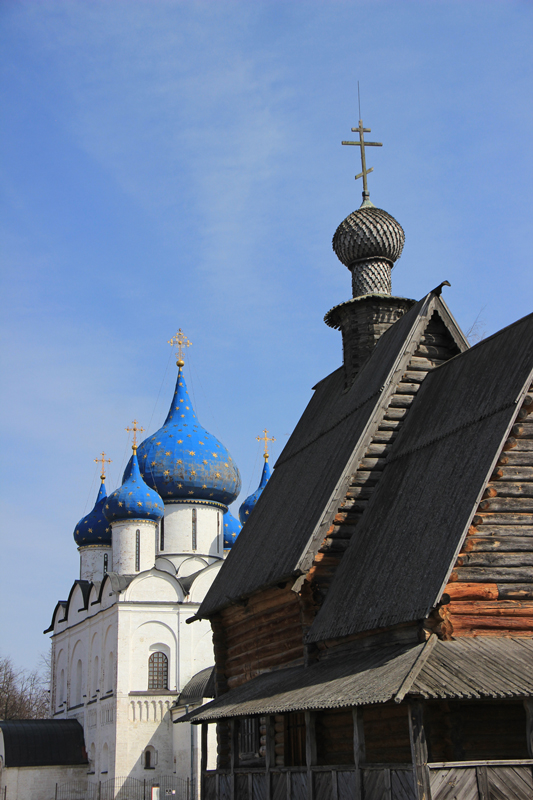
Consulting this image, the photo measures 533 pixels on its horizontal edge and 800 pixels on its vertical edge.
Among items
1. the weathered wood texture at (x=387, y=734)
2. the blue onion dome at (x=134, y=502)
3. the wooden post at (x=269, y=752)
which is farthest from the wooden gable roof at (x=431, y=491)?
the blue onion dome at (x=134, y=502)

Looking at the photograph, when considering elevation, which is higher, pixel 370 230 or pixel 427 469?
pixel 370 230

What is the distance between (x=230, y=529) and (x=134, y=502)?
7.32 meters

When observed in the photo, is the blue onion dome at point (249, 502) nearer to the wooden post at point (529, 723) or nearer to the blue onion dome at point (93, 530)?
the blue onion dome at point (93, 530)

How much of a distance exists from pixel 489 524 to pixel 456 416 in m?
1.76

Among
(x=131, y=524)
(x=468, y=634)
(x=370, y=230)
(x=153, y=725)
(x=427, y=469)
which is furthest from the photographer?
(x=131, y=524)

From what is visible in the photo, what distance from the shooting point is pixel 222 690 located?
15.5m

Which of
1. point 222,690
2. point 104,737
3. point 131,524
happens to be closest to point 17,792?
point 104,737

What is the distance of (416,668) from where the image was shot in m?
8.63

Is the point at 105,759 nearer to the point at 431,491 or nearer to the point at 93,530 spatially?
the point at 93,530

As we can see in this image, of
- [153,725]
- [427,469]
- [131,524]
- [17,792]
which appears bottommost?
[17,792]

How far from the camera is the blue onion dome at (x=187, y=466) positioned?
35.9 meters

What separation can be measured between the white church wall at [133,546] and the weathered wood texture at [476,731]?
24.7m

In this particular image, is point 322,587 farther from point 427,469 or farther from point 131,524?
point 131,524

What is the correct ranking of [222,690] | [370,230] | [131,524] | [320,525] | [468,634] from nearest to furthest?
[468,634] → [320,525] → [222,690] → [370,230] → [131,524]
